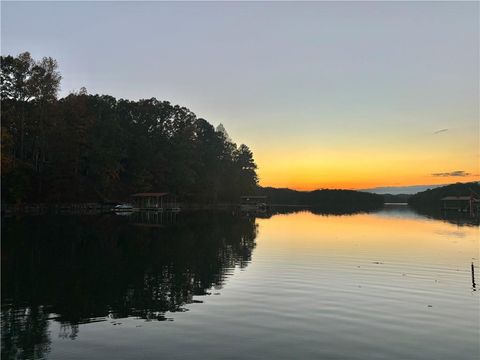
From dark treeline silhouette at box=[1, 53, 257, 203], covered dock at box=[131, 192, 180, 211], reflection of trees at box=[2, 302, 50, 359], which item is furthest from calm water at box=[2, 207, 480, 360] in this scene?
covered dock at box=[131, 192, 180, 211]

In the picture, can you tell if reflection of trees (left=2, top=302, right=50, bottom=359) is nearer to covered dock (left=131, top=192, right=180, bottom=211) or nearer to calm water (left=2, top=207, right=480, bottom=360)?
calm water (left=2, top=207, right=480, bottom=360)

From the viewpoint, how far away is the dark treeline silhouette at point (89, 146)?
254 feet

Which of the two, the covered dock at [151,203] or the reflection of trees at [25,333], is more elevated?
the covered dock at [151,203]

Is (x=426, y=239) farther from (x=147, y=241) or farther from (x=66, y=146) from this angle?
(x=66, y=146)

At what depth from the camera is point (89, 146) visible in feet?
309

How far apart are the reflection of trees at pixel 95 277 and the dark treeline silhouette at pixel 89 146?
4086 cm

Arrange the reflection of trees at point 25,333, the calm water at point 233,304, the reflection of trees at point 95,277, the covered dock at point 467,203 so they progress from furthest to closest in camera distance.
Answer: the covered dock at point 467,203 → the reflection of trees at point 95,277 → the calm water at point 233,304 → the reflection of trees at point 25,333

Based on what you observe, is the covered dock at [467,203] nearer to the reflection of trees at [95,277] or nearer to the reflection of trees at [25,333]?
the reflection of trees at [95,277]

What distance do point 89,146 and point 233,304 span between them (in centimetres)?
Result: 8517

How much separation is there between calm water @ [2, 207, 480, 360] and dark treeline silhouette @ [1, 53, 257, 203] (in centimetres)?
5023

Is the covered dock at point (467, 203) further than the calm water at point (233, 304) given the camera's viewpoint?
Yes

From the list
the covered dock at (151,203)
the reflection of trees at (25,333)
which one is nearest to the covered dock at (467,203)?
the covered dock at (151,203)

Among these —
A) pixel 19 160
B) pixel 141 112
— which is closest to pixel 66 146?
pixel 19 160

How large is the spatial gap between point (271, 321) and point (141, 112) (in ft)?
372
